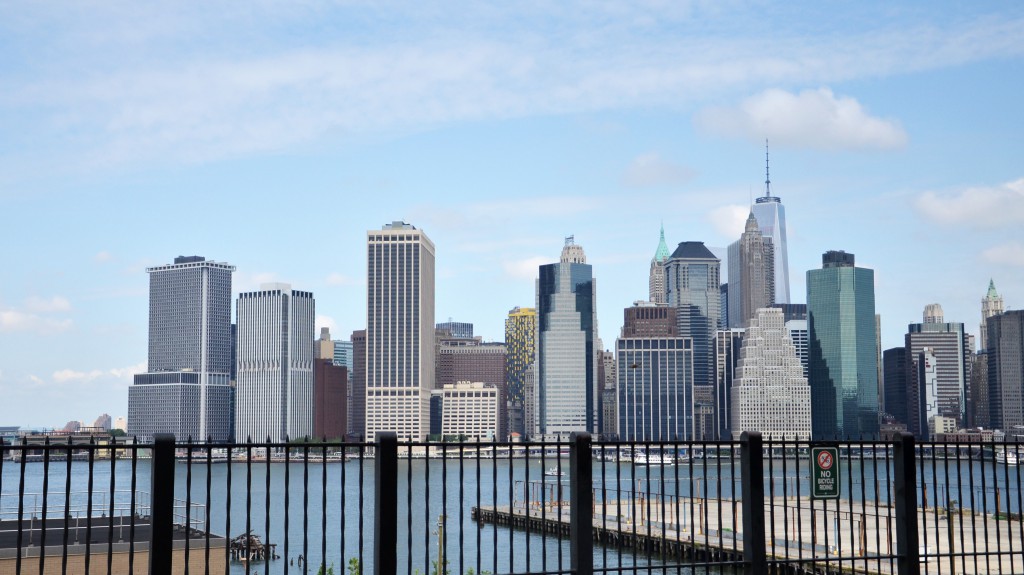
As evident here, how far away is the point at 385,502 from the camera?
7.71 meters

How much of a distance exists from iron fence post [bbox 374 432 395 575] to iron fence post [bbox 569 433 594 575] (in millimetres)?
1272

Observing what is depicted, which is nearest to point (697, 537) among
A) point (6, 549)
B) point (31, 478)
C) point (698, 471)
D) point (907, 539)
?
point (6, 549)

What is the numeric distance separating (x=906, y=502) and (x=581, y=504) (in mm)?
3287

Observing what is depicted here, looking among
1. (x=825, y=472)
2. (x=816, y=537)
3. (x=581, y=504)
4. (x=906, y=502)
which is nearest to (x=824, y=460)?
(x=825, y=472)

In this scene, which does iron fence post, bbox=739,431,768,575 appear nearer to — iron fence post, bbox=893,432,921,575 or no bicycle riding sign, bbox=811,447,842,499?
no bicycle riding sign, bbox=811,447,842,499

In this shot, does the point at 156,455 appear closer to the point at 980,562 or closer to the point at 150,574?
the point at 150,574

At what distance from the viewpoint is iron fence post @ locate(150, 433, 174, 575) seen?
7.18 meters

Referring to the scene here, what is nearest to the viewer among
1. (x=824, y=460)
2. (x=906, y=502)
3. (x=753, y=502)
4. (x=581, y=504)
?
(x=581, y=504)

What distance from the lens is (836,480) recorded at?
9.37 meters

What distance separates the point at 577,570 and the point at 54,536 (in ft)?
66.1

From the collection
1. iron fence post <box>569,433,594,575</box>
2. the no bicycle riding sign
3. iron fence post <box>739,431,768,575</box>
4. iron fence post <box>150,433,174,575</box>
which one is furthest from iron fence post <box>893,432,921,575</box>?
iron fence post <box>150,433,174,575</box>

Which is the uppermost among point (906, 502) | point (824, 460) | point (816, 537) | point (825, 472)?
point (824, 460)

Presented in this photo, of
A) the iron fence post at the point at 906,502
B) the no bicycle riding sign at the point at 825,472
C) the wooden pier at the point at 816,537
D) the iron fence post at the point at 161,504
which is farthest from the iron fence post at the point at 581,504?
the iron fence post at the point at 906,502

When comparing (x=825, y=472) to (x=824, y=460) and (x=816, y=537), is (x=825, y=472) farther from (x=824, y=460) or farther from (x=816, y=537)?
(x=816, y=537)
